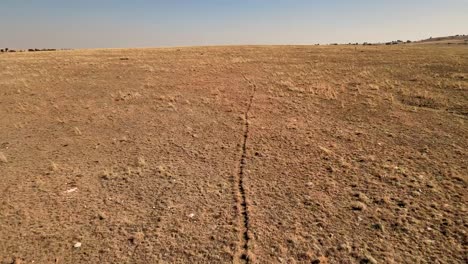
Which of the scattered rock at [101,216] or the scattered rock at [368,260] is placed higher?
the scattered rock at [101,216]

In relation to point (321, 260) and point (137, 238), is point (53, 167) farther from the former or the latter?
point (321, 260)

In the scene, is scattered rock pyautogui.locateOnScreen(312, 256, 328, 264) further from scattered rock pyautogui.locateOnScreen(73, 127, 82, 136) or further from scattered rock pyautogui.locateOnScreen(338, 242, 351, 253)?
scattered rock pyautogui.locateOnScreen(73, 127, 82, 136)

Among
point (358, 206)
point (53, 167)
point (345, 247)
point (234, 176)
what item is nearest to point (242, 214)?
point (234, 176)

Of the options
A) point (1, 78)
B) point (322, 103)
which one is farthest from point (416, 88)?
A: point (1, 78)

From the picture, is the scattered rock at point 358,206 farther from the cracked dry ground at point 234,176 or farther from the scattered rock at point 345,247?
the scattered rock at point 345,247

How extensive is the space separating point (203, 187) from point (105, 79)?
1802 centimetres

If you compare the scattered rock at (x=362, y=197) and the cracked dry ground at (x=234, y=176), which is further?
the scattered rock at (x=362, y=197)

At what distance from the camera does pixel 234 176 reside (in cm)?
887

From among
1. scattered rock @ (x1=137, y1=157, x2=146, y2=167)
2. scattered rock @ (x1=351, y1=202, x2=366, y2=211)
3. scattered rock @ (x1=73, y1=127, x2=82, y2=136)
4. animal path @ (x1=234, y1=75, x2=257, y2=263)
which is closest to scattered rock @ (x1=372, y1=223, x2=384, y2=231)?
scattered rock @ (x1=351, y1=202, x2=366, y2=211)

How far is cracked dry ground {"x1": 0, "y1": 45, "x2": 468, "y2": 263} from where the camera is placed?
6094 millimetres

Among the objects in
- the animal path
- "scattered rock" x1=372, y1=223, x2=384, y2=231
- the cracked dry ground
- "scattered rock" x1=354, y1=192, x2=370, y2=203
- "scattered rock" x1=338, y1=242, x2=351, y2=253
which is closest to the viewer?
the animal path

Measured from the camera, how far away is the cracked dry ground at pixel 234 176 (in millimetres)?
6094

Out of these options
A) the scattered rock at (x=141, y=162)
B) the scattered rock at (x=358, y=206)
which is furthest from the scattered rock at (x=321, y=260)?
the scattered rock at (x=141, y=162)

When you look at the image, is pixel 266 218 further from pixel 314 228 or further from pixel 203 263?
pixel 203 263
